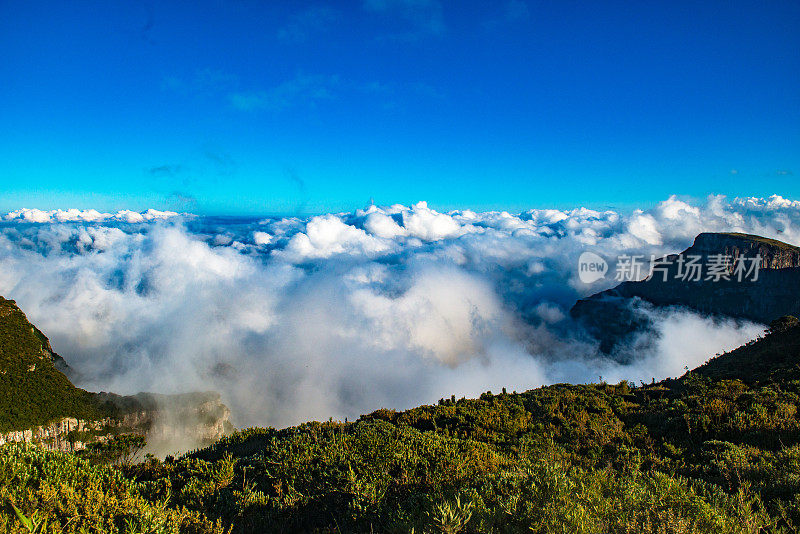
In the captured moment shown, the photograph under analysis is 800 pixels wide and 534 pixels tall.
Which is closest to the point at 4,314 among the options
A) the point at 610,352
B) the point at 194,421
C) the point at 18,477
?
the point at 194,421

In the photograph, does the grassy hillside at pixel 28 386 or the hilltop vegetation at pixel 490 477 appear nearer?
the hilltop vegetation at pixel 490 477

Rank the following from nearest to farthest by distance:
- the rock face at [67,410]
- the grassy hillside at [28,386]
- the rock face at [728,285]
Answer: the grassy hillside at [28,386]
the rock face at [67,410]
the rock face at [728,285]

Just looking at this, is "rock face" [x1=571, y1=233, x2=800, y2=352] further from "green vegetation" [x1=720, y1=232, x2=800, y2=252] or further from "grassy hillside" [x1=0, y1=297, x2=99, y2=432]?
"grassy hillside" [x1=0, y1=297, x2=99, y2=432]

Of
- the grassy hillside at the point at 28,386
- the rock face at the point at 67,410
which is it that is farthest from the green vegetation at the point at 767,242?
the grassy hillside at the point at 28,386

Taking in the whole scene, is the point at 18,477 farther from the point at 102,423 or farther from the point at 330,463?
the point at 102,423

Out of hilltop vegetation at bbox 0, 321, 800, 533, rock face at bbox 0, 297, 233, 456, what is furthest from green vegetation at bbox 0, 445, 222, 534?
rock face at bbox 0, 297, 233, 456

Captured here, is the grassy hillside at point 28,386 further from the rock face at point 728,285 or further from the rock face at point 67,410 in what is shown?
the rock face at point 728,285
